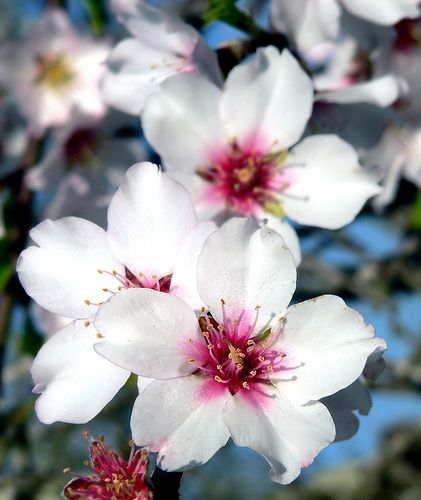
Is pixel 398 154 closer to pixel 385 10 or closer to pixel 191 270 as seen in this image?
pixel 385 10

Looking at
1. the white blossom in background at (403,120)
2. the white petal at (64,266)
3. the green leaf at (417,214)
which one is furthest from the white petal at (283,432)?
the green leaf at (417,214)

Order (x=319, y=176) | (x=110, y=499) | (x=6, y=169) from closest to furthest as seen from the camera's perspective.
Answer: (x=110, y=499) < (x=319, y=176) < (x=6, y=169)

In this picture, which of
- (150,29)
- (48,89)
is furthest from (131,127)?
(150,29)

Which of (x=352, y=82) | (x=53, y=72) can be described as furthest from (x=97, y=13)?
(x=352, y=82)

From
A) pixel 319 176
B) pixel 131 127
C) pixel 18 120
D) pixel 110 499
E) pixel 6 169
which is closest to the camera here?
pixel 110 499

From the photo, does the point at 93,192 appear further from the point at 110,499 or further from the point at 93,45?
the point at 110,499

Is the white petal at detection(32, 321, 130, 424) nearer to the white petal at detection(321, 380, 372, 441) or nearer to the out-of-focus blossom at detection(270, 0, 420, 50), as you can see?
the white petal at detection(321, 380, 372, 441)

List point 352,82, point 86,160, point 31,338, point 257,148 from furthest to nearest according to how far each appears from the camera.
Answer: point 86,160, point 31,338, point 352,82, point 257,148
